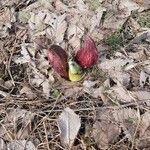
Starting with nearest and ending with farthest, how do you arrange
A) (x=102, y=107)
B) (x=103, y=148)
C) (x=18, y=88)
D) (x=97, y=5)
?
(x=103, y=148)
(x=102, y=107)
(x=18, y=88)
(x=97, y=5)

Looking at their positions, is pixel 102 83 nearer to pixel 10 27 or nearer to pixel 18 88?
pixel 18 88

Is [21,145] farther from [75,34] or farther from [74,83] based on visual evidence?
[75,34]

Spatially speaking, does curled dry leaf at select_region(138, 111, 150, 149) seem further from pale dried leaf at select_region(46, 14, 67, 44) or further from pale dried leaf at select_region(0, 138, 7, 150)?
pale dried leaf at select_region(46, 14, 67, 44)

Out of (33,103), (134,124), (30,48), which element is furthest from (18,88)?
(134,124)

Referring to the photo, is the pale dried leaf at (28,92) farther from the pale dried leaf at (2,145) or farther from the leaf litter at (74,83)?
the pale dried leaf at (2,145)

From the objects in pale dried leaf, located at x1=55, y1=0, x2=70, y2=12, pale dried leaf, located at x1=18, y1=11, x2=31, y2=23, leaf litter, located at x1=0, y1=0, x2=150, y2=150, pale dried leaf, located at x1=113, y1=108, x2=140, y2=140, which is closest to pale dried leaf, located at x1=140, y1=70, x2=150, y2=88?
leaf litter, located at x1=0, y1=0, x2=150, y2=150

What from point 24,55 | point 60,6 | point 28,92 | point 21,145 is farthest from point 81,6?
point 21,145
